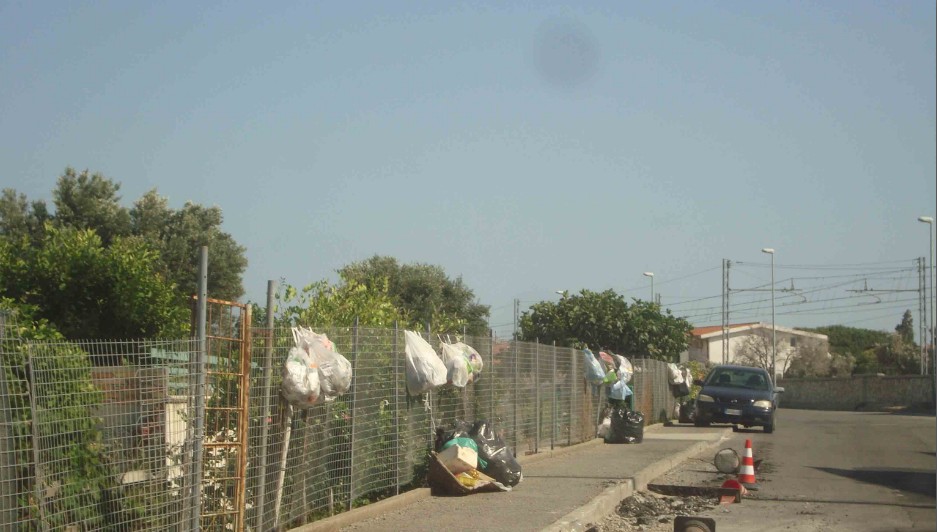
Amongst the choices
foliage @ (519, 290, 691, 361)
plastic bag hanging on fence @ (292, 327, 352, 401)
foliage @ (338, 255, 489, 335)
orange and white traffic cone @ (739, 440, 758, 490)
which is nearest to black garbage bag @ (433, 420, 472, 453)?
plastic bag hanging on fence @ (292, 327, 352, 401)

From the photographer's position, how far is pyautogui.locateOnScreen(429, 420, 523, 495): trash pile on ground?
1091 centimetres

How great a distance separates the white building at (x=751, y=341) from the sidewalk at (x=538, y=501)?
69261mm

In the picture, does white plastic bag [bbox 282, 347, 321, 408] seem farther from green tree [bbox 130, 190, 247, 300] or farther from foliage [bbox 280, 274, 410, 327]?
green tree [bbox 130, 190, 247, 300]

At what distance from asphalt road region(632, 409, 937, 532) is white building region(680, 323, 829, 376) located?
2395 inches

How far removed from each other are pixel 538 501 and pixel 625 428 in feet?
31.5

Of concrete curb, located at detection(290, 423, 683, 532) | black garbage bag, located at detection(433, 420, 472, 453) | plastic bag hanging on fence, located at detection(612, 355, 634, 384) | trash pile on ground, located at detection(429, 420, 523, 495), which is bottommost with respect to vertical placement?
concrete curb, located at detection(290, 423, 683, 532)

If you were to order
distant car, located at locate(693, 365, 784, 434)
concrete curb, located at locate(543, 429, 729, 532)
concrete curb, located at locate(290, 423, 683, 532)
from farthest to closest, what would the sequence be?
distant car, located at locate(693, 365, 784, 434)
concrete curb, located at locate(543, 429, 729, 532)
concrete curb, located at locate(290, 423, 683, 532)

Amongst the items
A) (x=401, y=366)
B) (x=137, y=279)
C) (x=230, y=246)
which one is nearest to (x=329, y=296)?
(x=401, y=366)

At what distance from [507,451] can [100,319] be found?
1069 cm

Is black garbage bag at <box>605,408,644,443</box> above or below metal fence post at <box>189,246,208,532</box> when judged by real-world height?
below

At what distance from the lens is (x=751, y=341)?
84.8m

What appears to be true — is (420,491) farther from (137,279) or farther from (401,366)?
(137,279)

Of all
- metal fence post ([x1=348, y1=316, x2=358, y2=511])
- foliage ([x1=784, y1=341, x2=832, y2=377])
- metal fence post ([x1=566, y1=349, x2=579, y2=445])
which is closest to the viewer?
metal fence post ([x1=348, y1=316, x2=358, y2=511])

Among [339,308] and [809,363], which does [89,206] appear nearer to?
[339,308]
